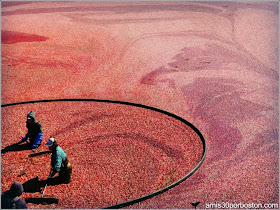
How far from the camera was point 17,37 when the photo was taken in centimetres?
2355

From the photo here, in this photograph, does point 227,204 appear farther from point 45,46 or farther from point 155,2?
point 155,2

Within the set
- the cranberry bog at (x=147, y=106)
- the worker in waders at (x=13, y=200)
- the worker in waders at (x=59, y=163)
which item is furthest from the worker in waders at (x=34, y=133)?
the worker in waders at (x=13, y=200)

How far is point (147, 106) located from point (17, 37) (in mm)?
14365

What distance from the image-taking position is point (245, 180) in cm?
996

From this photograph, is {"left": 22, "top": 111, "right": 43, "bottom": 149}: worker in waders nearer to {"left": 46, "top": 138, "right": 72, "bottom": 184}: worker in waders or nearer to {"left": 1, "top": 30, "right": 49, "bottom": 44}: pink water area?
{"left": 46, "top": 138, "right": 72, "bottom": 184}: worker in waders

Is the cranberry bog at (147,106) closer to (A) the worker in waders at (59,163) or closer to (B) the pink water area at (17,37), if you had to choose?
(B) the pink water area at (17,37)

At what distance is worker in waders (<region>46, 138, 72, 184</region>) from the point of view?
9125mm

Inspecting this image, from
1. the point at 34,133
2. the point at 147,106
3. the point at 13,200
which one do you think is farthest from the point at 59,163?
the point at 147,106

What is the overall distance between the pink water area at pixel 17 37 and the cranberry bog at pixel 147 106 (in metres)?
0.14

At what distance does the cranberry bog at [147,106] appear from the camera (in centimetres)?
980

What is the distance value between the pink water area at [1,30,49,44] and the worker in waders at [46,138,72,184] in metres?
15.9

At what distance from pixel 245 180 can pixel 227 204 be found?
53.4 inches

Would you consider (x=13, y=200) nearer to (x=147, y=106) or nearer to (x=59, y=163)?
(x=59, y=163)

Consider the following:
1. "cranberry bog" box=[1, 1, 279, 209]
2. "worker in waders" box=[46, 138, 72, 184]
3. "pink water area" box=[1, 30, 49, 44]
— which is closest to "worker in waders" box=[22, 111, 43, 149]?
"cranberry bog" box=[1, 1, 279, 209]
